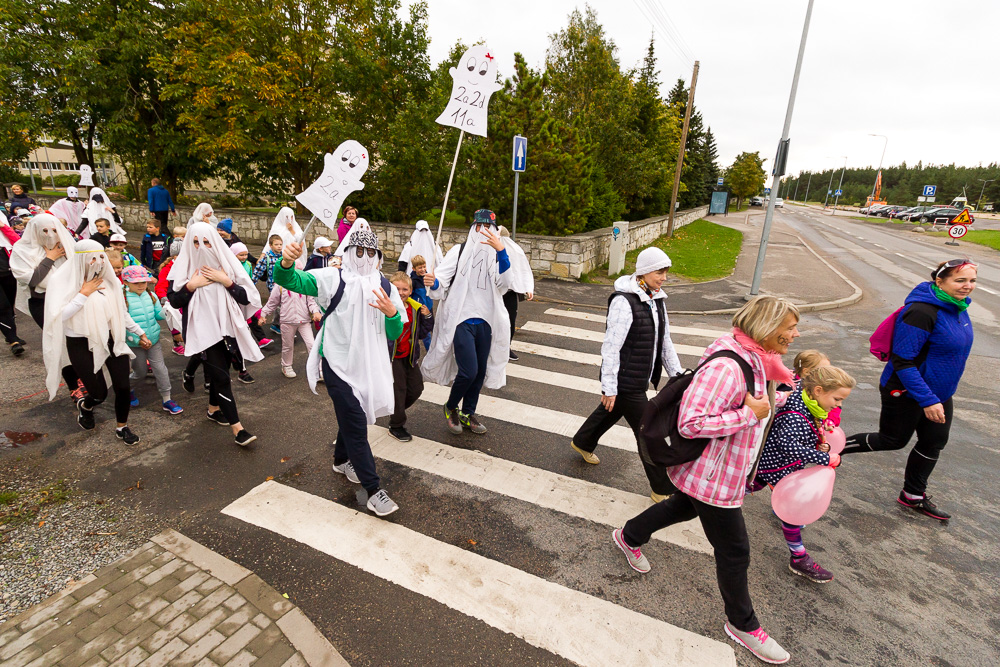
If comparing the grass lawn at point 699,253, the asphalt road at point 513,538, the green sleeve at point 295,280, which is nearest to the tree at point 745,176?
the grass lawn at point 699,253

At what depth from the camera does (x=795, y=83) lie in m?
11.2

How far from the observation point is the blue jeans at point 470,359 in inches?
185

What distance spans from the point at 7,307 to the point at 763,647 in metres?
9.19

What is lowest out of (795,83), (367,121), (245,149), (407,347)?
(407,347)

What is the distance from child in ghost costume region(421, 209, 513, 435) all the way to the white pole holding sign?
149 centimetres

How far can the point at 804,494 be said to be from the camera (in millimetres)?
3002

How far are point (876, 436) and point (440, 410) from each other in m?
4.11

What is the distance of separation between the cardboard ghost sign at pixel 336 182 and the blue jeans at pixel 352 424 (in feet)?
7.39

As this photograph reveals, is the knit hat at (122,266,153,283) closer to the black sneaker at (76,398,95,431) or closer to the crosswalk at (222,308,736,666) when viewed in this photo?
the black sneaker at (76,398,95,431)

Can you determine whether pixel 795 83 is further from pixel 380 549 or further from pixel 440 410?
pixel 380 549

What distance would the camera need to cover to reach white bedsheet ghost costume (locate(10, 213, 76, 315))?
4.48 m

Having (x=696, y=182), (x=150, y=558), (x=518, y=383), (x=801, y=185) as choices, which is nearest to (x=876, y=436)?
(x=518, y=383)

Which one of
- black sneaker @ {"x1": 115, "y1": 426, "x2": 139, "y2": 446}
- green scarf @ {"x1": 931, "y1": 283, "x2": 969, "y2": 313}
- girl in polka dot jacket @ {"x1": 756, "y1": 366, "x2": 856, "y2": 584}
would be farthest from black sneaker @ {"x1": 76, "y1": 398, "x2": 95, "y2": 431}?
green scarf @ {"x1": 931, "y1": 283, "x2": 969, "y2": 313}

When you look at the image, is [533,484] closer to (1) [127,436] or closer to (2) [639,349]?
(2) [639,349]
